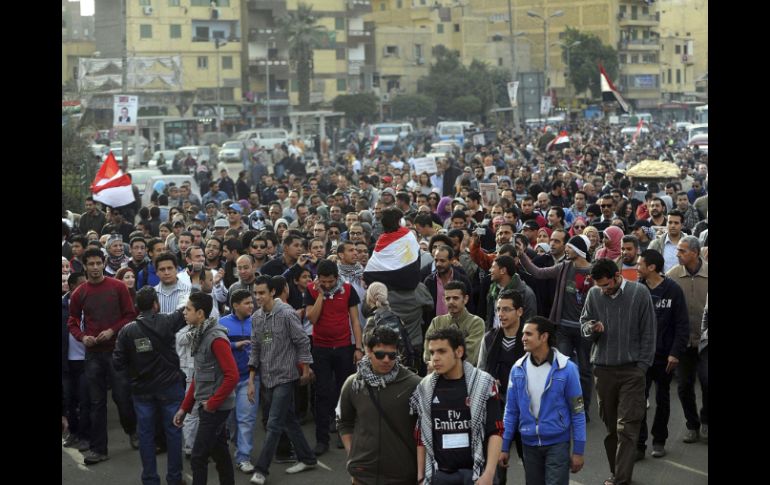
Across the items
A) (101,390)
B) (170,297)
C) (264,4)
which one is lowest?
(101,390)

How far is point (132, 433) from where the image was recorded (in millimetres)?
10781

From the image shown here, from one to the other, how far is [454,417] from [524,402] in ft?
3.03

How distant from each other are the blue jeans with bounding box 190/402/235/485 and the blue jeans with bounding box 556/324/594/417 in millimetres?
3169

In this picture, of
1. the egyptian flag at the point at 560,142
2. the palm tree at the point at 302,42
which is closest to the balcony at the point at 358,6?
the palm tree at the point at 302,42

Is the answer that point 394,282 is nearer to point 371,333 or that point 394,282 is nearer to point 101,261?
point 101,261

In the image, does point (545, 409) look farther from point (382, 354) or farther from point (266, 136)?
point (266, 136)

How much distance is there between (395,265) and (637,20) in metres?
103

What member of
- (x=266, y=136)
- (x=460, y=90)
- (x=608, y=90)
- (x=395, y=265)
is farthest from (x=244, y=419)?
(x=460, y=90)

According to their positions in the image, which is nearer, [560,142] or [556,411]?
[556,411]

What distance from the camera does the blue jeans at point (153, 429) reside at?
30.5 ft

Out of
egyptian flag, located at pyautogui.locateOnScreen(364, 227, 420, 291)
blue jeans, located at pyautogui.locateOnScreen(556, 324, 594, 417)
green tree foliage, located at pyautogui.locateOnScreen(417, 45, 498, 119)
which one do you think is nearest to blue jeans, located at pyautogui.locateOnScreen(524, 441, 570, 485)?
blue jeans, located at pyautogui.locateOnScreen(556, 324, 594, 417)

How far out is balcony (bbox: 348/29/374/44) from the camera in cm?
9594

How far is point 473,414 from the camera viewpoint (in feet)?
21.3

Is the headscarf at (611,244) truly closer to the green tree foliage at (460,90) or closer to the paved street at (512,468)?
the paved street at (512,468)
